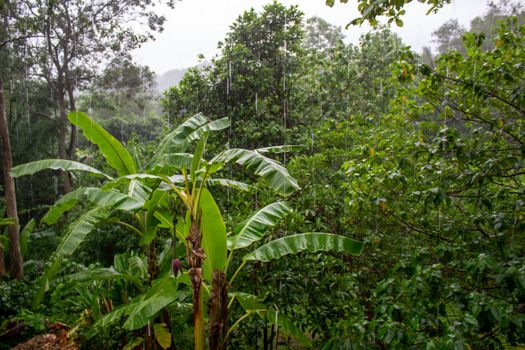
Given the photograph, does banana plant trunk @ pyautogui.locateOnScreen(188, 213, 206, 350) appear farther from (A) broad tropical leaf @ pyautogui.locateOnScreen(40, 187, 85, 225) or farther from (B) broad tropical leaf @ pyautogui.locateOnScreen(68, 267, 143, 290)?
(A) broad tropical leaf @ pyautogui.locateOnScreen(40, 187, 85, 225)

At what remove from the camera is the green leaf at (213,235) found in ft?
12.1

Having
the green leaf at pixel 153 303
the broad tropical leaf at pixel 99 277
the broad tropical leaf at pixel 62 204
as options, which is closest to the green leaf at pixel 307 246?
the green leaf at pixel 153 303

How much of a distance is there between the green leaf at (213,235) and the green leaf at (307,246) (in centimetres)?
33

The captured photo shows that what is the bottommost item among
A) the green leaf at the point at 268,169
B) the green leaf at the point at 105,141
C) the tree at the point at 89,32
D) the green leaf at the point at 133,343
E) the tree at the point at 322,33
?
the green leaf at the point at 133,343

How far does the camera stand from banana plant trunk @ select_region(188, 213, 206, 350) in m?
3.37

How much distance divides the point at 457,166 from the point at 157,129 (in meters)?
19.3

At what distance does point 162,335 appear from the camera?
3.99 metres

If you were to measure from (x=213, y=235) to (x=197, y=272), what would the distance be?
0.46 m

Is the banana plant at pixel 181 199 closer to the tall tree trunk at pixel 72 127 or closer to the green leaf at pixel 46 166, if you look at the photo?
the green leaf at pixel 46 166

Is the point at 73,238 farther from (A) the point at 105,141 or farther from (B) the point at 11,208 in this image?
(B) the point at 11,208

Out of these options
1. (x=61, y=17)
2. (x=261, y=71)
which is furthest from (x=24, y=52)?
(x=261, y=71)

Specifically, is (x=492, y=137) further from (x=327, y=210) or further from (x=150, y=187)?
(x=150, y=187)

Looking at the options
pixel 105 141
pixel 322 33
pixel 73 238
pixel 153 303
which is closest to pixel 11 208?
pixel 105 141

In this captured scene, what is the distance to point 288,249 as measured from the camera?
3.54 m
